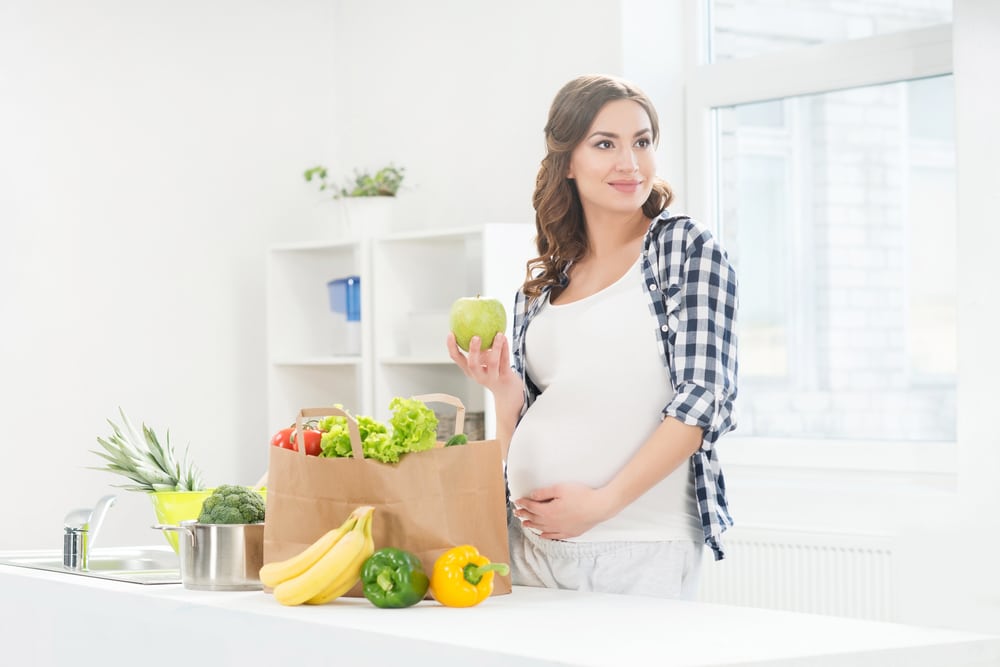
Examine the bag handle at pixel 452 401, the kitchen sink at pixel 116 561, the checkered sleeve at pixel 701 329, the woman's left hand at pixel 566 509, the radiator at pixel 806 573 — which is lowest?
the radiator at pixel 806 573

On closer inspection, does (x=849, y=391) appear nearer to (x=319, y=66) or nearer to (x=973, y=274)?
(x=973, y=274)

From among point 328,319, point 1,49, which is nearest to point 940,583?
point 328,319

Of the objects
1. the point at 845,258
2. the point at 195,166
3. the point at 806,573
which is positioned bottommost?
the point at 806,573

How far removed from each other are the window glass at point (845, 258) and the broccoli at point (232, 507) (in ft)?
6.91

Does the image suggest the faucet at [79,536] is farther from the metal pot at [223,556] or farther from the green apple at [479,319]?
the green apple at [479,319]

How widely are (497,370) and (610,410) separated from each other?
0.64 feet

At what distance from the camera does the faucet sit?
2195mm

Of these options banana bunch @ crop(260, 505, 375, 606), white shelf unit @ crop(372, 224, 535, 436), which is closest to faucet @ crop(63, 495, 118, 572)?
banana bunch @ crop(260, 505, 375, 606)

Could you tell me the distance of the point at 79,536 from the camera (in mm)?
2203

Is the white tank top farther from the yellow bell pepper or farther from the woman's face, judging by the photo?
the yellow bell pepper

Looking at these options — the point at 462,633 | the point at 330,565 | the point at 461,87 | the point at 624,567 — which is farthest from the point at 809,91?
the point at 462,633

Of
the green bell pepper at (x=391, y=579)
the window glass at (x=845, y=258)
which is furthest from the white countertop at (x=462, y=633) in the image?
the window glass at (x=845, y=258)

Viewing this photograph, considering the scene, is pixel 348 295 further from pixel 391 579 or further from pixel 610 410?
pixel 391 579

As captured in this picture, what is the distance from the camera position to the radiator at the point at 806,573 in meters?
3.15
